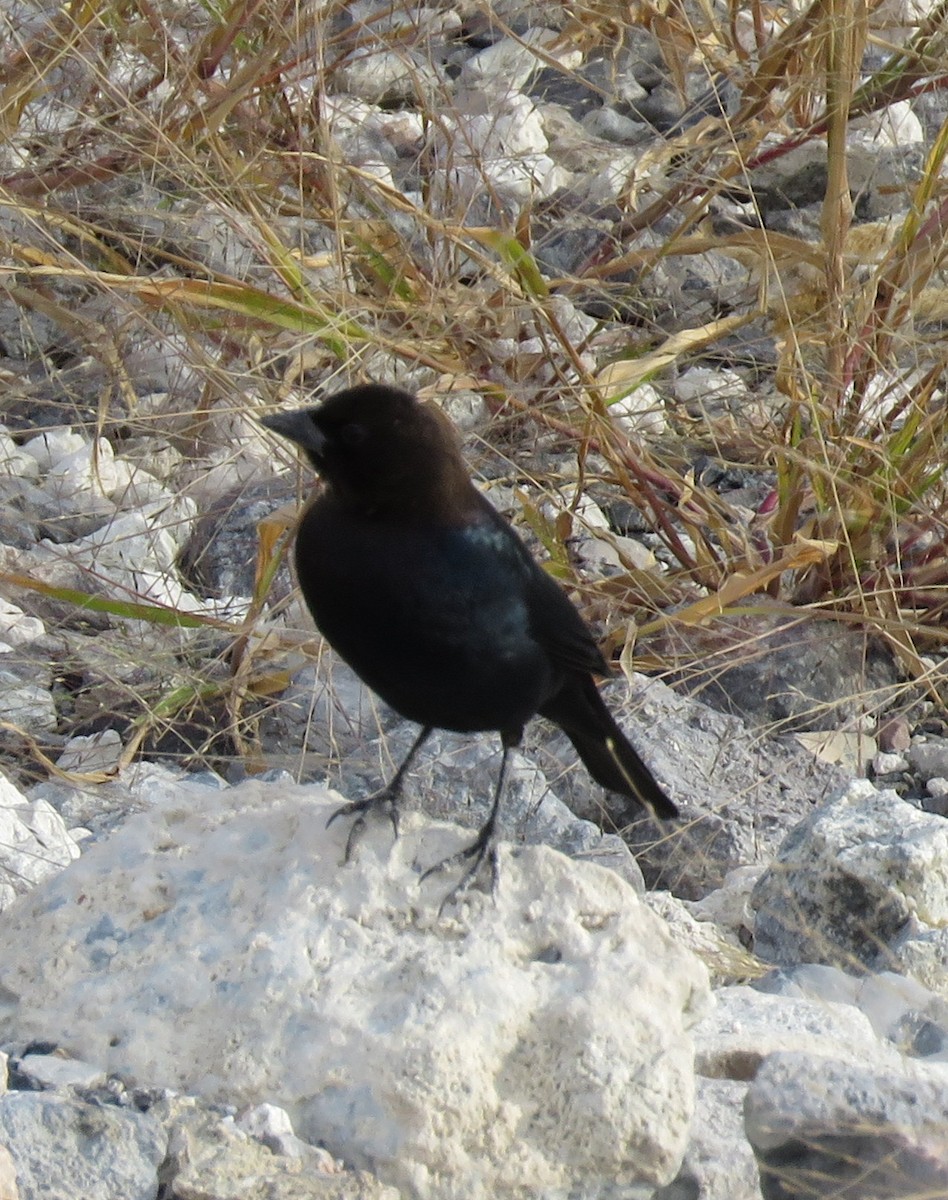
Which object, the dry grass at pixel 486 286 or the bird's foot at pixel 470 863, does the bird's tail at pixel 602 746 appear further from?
the bird's foot at pixel 470 863

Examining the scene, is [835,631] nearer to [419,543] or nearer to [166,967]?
[419,543]

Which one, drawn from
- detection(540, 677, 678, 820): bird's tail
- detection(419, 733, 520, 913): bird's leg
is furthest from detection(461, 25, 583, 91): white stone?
detection(419, 733, 520, 913): bird's leg

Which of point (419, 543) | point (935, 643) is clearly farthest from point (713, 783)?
point (419, 543)

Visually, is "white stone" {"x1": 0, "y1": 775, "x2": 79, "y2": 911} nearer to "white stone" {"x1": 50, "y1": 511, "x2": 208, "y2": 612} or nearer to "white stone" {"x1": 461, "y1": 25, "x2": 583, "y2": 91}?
"white stone" {"x1": 50, "y1": 511, "x2": 208, "y2": 612}

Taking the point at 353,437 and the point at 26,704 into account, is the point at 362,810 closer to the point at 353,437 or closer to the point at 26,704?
the point at 353,437

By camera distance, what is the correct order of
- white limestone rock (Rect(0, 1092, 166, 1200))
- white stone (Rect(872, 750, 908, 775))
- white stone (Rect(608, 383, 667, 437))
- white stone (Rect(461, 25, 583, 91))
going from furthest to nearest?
white stone (Rect(461, 25, 583, 91))
white stone (Rect(608, 383, 667, 437))
white stone (Rect(872, 750, 908, 775))
white limestone rock (Rect(0, 1092, 166, 1200))

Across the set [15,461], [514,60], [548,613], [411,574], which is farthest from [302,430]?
[514,60]

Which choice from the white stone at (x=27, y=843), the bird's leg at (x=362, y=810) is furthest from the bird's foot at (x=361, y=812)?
the white stone at (x=27, y=843)
